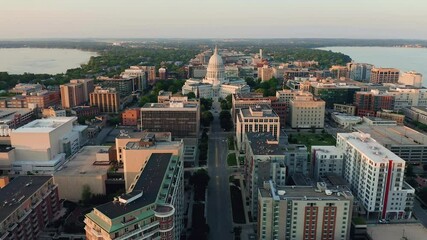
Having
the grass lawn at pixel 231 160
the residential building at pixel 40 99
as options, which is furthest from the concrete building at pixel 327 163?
the residential building at pixel 40 99

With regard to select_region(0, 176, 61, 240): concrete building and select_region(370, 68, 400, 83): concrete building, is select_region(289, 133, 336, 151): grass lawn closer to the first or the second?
select_region(0, 176, 61, 240): concrete building

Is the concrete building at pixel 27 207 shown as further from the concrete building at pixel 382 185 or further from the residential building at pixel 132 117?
the residential building at pixel 132 117

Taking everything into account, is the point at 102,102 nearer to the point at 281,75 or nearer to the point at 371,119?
the point at 371,119

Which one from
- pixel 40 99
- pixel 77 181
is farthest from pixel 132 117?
pixel 77 181

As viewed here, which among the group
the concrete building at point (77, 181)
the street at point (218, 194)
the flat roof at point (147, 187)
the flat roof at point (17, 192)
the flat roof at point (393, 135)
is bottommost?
the street at point (218, 194)

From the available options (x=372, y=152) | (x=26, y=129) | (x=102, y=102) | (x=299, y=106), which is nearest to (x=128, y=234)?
(x=372, y=152)

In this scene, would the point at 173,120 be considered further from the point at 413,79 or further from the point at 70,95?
the point at 413,79
